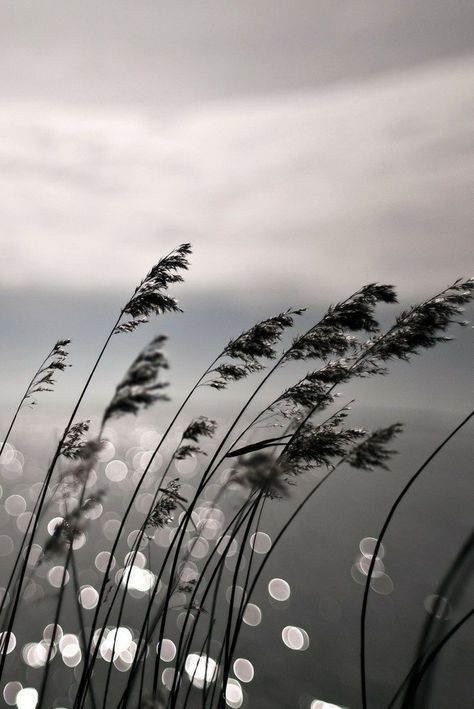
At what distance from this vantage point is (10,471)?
114000 mm

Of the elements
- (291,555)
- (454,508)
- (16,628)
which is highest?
(454,508)

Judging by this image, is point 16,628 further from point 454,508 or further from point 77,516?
point 454,508

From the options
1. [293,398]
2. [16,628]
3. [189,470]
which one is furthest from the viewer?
→ [189,470]

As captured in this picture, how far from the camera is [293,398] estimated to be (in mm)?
3221

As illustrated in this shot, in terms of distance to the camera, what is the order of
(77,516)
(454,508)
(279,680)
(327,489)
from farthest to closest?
(327,489) → (454,508) → (279,680) → (77,516)

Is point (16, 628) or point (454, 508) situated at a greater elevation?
point (454, 508)

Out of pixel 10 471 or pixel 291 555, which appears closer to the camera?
pixel 291 555

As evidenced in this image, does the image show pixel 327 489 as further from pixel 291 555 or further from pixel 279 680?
pixel 279 680

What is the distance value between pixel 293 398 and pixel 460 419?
3.08 ft

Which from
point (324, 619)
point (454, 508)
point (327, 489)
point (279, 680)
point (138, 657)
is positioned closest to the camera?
point (138, 657)

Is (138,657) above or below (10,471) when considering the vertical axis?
below

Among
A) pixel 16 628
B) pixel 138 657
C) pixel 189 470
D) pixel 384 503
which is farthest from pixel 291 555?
pixel 189 470

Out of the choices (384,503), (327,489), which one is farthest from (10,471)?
(384,503)

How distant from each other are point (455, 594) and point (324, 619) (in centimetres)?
3005
